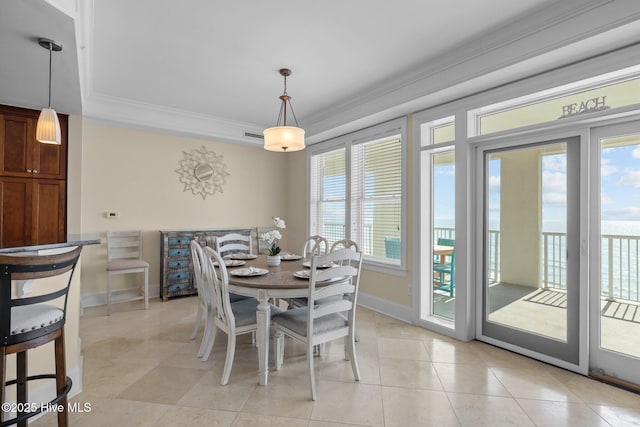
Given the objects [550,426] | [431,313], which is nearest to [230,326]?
[550,426]

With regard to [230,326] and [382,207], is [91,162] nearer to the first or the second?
[230,326]

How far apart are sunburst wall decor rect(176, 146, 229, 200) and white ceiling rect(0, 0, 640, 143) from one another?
1186mm

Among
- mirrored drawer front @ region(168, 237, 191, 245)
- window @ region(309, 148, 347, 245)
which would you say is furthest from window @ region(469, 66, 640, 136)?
mirrored drawer front @ region(168, 237, 191, 245)

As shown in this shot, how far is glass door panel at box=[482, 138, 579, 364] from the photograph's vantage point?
8.89 ft

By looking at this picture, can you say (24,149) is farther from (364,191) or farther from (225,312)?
(364,191)

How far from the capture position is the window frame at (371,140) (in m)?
3.94

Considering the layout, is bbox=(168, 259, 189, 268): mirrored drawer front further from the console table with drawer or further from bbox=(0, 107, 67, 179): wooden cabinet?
bbox=(0, 107, 67, 179): wooden cabinet

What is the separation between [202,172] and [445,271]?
4110 millimetres

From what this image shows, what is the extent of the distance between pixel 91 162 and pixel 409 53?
4388mm

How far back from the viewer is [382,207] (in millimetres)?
4375

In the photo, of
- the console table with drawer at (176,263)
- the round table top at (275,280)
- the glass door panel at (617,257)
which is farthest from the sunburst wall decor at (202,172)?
the glass door panel at (617,257)

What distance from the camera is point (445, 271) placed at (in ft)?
13.8

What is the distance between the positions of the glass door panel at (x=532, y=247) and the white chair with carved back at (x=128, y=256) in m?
4.24

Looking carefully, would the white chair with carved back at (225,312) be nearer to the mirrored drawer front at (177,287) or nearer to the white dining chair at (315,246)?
the white dining chair at (315,246)
